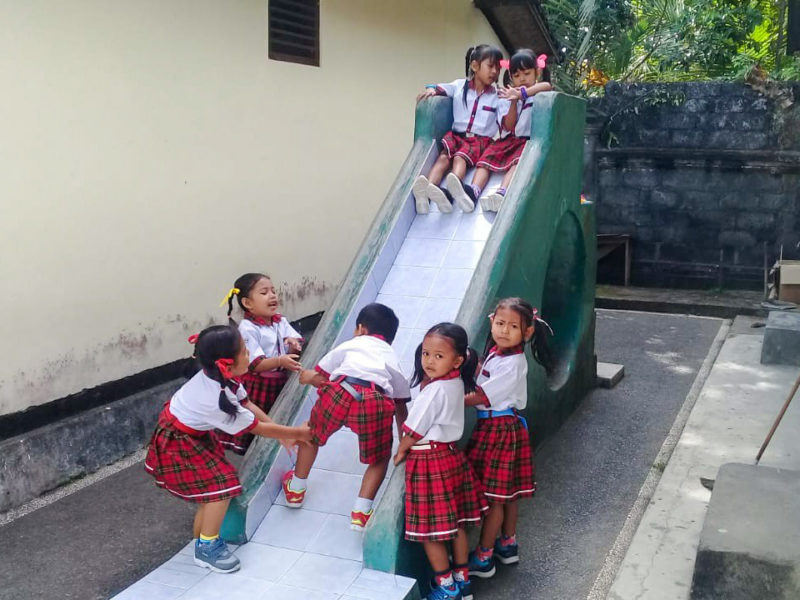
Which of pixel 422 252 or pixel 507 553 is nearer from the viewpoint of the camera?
pixel 507 553

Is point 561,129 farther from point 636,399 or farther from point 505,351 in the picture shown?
point 636,399

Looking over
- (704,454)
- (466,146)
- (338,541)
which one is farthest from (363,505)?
(466,146)

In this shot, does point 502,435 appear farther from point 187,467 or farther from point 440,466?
point 187,467

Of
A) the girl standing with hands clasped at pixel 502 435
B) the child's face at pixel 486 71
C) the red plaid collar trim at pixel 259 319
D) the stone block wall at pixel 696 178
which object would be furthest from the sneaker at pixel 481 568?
the stone block wall at pixel 696 178

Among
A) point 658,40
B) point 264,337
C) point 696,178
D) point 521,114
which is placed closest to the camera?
point 264,337

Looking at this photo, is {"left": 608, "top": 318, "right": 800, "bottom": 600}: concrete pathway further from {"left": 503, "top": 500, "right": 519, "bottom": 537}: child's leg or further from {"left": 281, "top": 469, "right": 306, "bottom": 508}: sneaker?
{"left": 281, "top": 469, "right": 306, "bottom": 508}: sneaker

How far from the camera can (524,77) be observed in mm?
5887

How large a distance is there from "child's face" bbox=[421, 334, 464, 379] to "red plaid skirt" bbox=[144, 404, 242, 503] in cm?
104

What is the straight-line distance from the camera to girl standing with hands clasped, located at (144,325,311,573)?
3.75m

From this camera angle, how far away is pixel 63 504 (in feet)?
16.4

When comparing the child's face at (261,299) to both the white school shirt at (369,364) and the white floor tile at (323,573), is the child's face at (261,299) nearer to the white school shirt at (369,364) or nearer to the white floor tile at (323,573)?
the white school shirt at (369,364)

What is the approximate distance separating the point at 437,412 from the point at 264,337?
46.7 inches

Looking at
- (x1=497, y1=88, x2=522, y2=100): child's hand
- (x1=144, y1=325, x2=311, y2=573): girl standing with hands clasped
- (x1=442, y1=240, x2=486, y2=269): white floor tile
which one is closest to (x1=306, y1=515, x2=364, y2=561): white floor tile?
(x1=144, y1=325, x2=311, y2=573): girl standing with hands clasped

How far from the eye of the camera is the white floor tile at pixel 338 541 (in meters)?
3.91
